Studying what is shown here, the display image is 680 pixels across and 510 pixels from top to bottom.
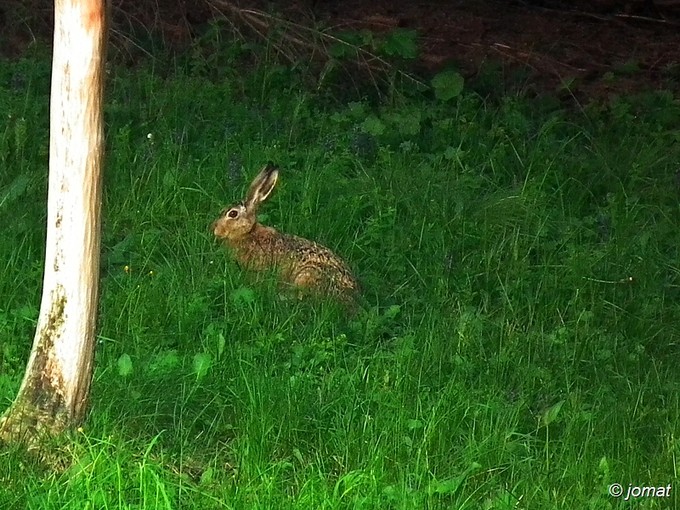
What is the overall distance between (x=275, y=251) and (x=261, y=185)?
18.8 inches

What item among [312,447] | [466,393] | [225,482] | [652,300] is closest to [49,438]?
[225,482]

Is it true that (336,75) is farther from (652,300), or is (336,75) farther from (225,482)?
(225,482)

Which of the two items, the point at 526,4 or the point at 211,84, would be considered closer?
the point at 211,84

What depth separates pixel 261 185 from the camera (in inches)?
263

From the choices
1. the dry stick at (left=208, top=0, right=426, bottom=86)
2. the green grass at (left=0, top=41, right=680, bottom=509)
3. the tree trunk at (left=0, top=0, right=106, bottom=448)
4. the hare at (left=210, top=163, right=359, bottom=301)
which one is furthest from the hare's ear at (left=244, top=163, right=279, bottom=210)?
the dry stick at (left=208, top=0, right=426, bottom=86)

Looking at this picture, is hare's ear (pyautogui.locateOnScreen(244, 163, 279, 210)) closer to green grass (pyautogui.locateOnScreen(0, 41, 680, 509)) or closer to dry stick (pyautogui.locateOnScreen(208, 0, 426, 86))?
green grass (pyautogui.locateOnScreen(0, 41, 680, 509))

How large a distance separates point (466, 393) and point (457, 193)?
7.33ft

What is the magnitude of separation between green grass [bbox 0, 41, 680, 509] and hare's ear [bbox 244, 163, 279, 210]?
26cm

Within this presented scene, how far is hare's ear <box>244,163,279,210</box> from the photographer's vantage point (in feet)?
21.8

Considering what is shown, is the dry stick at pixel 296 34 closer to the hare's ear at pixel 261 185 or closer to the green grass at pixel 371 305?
the green grass at pixel 371 305

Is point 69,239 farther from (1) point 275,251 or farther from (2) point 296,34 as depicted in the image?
(2) point 296,34

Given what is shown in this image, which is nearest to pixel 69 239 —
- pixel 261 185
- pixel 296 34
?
pixel 261 185

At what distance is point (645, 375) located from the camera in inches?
213

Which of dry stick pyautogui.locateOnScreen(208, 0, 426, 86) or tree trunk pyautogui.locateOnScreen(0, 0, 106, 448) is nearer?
tree trunk pyautogui.locateOnScreen(0, 0, 106, 448)
